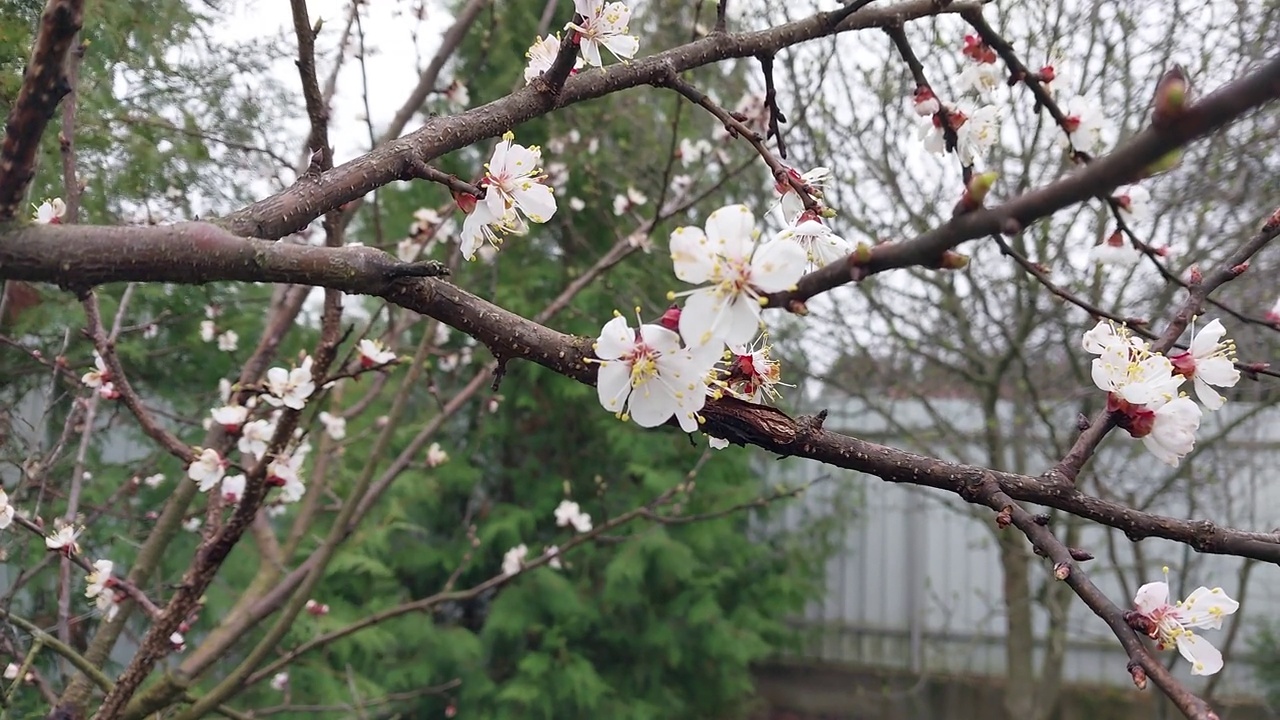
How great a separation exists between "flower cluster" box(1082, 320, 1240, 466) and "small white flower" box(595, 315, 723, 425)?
528mm

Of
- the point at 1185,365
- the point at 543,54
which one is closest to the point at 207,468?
the point at 543,54

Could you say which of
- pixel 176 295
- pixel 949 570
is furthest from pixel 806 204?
pixel 949 570

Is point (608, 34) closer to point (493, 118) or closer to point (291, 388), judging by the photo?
point (493, 118)

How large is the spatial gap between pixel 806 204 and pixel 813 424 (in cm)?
Answer: 35

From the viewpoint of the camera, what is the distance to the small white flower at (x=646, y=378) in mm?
754

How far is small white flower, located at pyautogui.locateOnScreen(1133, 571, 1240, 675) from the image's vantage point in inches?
35.7

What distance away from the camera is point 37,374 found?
207 centimetres

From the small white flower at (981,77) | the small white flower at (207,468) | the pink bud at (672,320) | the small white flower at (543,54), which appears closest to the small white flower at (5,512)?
the small white flower at (207,468)

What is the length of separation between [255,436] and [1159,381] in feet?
5.44

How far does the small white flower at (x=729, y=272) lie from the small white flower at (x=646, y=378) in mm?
57

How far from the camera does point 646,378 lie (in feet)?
2.61

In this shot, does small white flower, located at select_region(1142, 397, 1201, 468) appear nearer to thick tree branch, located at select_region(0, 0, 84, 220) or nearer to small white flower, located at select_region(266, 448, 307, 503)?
thick tree branch, located at select_region(0, 0, 84, 220)

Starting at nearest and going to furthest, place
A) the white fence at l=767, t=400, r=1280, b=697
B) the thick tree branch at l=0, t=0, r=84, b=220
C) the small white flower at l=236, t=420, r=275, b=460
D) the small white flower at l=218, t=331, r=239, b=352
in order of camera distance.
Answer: the thick tree branch at l=0, t=0, r=84, b=220
the small white flower at l=236, t=420, r=275, b=460
the small white flower at l=218, t=331, r=239, b=352
the white fence at l=767, t=400, r=1280, b=697

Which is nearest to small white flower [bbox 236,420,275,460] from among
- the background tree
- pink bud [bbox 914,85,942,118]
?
the background tree
